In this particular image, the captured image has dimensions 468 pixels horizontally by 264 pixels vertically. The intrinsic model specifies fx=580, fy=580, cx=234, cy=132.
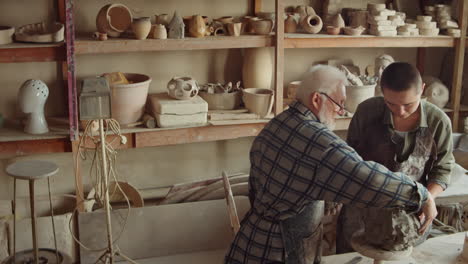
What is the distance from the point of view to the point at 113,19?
402 cm

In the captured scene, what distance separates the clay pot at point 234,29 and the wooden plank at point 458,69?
6.03ft

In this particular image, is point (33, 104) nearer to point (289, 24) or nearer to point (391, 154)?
point (289, 24)

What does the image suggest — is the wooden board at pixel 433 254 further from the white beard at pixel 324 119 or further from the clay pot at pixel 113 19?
the clay pot at pixel 113 19

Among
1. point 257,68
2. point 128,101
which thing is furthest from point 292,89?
point 128,101

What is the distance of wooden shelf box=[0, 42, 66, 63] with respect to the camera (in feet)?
11.9

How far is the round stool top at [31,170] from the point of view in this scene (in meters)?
2.62

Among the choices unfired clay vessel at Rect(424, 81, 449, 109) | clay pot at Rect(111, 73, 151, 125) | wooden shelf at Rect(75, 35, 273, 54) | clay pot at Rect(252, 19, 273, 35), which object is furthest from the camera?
unfired clay vessel at Rect(424, 81, 449, 109)

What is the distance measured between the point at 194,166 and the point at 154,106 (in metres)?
0.90

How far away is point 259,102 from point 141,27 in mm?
994

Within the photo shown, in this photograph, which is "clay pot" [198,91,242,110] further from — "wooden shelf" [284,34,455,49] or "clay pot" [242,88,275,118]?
"wooden shelf" [284,34,455,49]

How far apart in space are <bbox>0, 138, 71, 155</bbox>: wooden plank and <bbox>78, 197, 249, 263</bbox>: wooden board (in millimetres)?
514

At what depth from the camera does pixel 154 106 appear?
406 centimetres

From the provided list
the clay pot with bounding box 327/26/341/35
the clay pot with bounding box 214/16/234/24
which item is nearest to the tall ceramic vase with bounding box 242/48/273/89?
the clay pot with bounding box 214/16/234/24

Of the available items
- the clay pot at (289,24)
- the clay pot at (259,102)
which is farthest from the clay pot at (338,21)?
the clay pot at (259,102)
